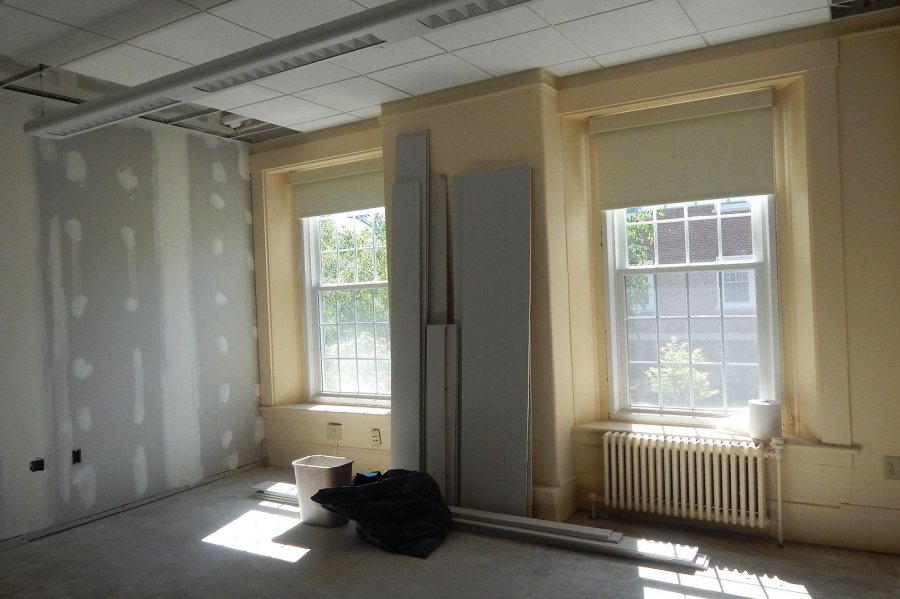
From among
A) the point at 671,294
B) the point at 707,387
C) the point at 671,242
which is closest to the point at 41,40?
the point at 671,242

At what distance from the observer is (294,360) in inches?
246

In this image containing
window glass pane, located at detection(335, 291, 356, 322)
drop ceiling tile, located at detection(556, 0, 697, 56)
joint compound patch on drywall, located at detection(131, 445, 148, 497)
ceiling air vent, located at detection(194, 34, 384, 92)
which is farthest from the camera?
window glass pane, located at detection(335, 291, 356, 322)

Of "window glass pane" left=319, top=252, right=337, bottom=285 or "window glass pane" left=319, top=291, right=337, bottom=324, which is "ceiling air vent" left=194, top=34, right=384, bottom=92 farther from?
"window glass pane" left=319, top=291, right=337, bottom=324

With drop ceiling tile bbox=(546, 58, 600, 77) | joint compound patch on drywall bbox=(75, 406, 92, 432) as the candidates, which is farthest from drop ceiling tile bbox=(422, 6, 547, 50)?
joint compound patch on drywall bbox=(75, 406, 92, 432)

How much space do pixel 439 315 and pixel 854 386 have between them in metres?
2.58

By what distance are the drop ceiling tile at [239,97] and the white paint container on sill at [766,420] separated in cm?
373

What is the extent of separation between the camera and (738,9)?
3.52 metres

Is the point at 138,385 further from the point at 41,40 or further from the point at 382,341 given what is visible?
the point at 41,40

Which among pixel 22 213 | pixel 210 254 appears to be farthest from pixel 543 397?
pixel 22 213

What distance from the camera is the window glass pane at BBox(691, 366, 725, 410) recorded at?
14.4ft

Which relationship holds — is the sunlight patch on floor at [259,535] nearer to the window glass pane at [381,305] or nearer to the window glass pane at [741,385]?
the window glass pane at [381,305]

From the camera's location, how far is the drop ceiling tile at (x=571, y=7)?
3.35m

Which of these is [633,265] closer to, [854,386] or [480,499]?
[854,386]

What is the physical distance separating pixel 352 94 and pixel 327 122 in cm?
79
